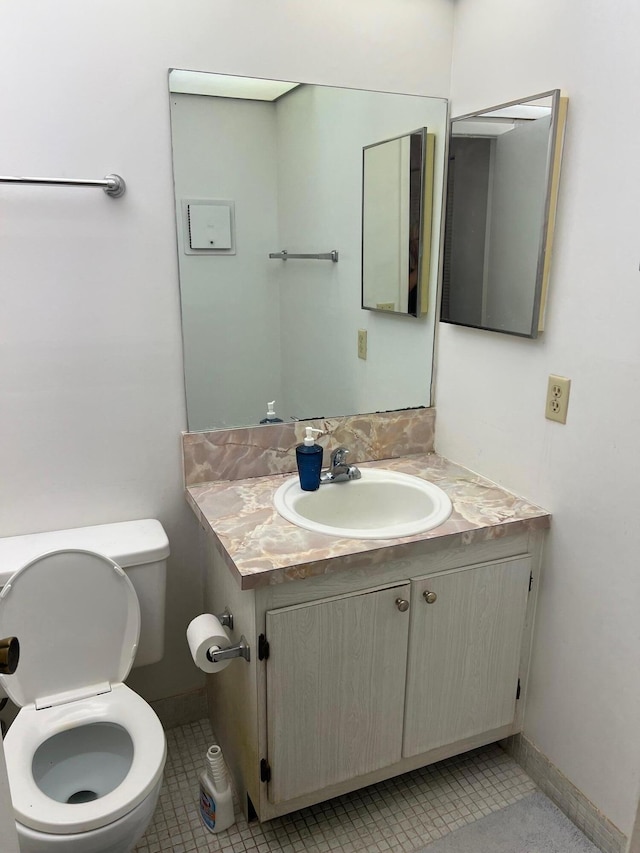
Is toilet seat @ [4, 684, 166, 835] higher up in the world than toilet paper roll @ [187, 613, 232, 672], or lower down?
lower down

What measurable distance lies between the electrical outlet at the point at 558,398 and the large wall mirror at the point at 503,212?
14 cm

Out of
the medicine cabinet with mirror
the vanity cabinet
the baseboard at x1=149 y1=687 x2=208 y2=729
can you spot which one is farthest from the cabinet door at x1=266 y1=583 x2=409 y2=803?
the medicine cabinet with mirror

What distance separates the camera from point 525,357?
5.70 ft

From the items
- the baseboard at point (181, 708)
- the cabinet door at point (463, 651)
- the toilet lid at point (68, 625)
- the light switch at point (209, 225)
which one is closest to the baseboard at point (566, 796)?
the cabinet door at point (463, 651)

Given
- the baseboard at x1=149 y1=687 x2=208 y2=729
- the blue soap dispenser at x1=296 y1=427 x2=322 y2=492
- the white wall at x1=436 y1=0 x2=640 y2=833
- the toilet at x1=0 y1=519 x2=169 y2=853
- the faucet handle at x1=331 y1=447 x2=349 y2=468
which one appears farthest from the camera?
the baseboard at x1=149 y1=687 x2=208 y2=729

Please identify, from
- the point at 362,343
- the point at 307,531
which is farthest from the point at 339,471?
the point at 362,343

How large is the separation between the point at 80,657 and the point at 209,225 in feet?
3.98

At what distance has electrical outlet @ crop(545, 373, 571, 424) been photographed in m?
1.61

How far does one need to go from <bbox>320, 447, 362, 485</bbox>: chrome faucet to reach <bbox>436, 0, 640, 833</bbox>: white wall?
43cm

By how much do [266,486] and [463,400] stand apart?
683 millimetres

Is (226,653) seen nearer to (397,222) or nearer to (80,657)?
(80,657)

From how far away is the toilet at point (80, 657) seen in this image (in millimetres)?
1545

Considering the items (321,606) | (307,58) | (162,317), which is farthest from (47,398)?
(307,58)

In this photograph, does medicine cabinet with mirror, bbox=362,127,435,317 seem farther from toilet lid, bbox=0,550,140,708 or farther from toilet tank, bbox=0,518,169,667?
toilet lid, bbox=0,550,140,708
